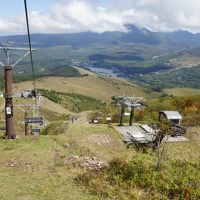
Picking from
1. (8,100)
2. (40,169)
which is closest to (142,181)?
(40,169)

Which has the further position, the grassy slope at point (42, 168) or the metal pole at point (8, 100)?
the metal pole at point (8, 100)

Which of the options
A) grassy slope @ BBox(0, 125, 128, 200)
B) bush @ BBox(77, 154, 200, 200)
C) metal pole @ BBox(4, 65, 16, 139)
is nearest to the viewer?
bush @ BBox(77, 154, 200, 200)

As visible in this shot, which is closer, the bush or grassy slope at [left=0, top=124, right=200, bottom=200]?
the bush

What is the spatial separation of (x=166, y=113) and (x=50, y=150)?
23.9 meters

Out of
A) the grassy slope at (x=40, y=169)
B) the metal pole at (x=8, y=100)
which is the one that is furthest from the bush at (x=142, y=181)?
the metal pole at (x=8, y=100)

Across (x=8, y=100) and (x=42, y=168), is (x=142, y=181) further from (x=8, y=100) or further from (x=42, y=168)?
(x=8, y=100)

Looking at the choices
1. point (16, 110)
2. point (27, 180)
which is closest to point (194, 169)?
point (27, 180)

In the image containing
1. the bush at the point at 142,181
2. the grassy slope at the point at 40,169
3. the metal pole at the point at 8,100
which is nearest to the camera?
the bush at the point at 142,181

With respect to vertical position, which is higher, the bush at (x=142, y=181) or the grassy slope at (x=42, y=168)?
the bush at (x=142, y=181)

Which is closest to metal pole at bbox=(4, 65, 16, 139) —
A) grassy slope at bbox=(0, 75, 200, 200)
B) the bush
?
grassy slope at bbox=(0, 75, 200, 200)

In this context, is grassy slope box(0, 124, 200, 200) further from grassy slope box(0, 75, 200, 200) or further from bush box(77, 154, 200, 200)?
bush box(77, 154, 200, 200)

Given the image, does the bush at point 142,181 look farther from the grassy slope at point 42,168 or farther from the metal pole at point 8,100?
the metal pole at point 8,100

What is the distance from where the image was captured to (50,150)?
22.6 metres

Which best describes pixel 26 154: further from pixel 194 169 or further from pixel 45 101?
pixel 45 101
